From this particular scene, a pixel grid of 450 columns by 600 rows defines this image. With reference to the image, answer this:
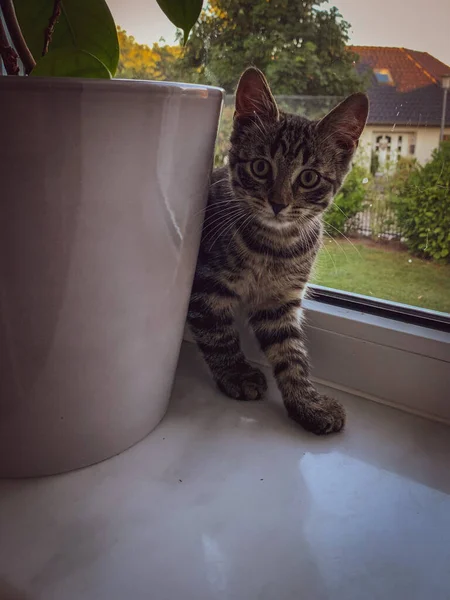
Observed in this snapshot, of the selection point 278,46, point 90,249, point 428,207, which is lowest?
point 90,249

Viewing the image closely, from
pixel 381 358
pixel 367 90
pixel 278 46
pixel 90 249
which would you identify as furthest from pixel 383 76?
pixel 90 249

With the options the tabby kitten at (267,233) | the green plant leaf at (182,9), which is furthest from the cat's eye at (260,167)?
the green plant leaf at (182,9)

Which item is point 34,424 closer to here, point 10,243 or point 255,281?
point 10,243

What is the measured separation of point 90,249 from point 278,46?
20.3 inches

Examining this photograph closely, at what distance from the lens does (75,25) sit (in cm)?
61

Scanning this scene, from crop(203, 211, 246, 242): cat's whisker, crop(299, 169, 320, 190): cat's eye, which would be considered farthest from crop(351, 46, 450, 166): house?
crop(203, 211, 246, 242): cat's whisker

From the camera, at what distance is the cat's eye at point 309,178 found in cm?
77

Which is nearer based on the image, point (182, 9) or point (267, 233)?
point (182, 9)

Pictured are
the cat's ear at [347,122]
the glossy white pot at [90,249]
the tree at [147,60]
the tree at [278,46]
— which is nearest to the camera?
the glossy white pot at [90,249]

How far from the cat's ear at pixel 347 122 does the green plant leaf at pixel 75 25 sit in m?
0.29

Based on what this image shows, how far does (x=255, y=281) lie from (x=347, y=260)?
178mm

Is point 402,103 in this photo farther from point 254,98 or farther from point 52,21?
point 52,21

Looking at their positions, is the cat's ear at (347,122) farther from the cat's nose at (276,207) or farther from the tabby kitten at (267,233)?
the cat's nose at (276,207)

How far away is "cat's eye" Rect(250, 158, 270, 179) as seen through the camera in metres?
0.78
